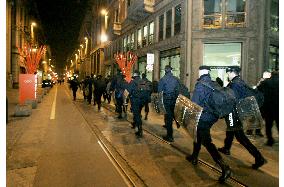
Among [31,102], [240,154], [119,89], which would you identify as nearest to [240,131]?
[240,154]

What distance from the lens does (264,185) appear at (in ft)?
18.2

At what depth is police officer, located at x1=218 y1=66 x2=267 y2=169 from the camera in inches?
255

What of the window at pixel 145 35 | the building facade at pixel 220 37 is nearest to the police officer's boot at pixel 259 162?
the building facade at pixel 220 37

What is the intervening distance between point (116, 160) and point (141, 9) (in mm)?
24580

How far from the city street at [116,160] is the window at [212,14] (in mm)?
12798

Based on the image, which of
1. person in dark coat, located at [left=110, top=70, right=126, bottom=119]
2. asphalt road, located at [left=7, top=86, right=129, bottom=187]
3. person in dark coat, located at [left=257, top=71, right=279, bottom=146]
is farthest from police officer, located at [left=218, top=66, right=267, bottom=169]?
person in dark coat, located at [left=110, top=70, right=126, bottom=119]

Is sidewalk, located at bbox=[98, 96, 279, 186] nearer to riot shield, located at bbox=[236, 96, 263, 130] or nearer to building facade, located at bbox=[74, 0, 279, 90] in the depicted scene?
riot shield, located at bbox=[236, 96, 263, 130]

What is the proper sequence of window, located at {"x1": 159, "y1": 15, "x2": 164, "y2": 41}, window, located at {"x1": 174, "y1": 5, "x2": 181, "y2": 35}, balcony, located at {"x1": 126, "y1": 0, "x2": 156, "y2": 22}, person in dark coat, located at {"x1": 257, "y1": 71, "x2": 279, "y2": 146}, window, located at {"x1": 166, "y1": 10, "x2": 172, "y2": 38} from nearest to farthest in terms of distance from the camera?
1. person in dark coat, located at {"x1": 257, "y1": 71, "x2": 279, "y2": 146}
2. window, located at {"x1": 174, "y1": 5, "x2": 181, "y2": 35}
3. window, located at {"x1": 166, "y1": 10, "x2": 172, "y2": 38}
4. window, located at {"x1": 159, "y1": 15, "x2": 164, "y2": 41}
5. balcony, located at {"x1": 126, "y1": 0, "x2": 156, "y2": 22}

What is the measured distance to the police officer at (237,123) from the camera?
6479 mm

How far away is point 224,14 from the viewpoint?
21.8 meters

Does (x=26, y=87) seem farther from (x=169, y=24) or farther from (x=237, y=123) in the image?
(x=237, y=123)

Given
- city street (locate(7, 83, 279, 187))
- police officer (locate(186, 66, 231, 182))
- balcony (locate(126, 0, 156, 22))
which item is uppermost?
balcony (locate(126, 0, 156, 22))

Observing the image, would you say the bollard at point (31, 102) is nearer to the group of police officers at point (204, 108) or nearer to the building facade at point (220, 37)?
the building facade at point (220, 37)

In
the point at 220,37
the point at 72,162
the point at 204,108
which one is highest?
the point at 220,37
